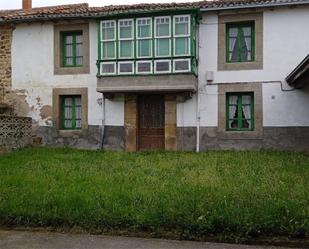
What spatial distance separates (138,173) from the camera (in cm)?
1041

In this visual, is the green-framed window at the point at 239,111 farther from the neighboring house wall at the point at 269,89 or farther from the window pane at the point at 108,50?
the window pane at the point at 108,50

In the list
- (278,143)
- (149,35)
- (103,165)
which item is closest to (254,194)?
(103,165)

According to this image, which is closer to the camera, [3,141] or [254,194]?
[254,194]

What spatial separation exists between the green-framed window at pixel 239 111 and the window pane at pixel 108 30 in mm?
4732

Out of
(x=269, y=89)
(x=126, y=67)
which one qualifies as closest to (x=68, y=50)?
(x=126, y=67)

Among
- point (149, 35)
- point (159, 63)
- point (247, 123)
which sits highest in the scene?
point (149, 35)

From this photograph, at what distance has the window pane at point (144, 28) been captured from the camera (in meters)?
16.7

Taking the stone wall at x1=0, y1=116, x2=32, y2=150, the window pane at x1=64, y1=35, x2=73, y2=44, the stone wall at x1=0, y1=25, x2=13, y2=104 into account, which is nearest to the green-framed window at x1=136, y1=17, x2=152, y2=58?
the window pane at x1=64, y1=35, x2=73, y2=44

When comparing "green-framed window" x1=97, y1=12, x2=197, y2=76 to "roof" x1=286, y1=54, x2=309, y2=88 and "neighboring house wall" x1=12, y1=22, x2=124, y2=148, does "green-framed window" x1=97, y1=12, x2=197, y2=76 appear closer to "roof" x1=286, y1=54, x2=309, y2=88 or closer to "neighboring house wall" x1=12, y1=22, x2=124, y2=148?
"neighboring house wall" x1=12, y1=22, x2=124, y2=148

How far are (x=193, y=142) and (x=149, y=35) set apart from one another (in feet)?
13.6

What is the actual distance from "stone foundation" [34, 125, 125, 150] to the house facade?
0.04 m

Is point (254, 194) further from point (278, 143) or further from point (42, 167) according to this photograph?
point (278, 143)

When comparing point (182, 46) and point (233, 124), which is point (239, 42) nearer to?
point (182, 46)

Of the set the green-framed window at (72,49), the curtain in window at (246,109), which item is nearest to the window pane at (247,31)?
the curtain in window at (246,109)
